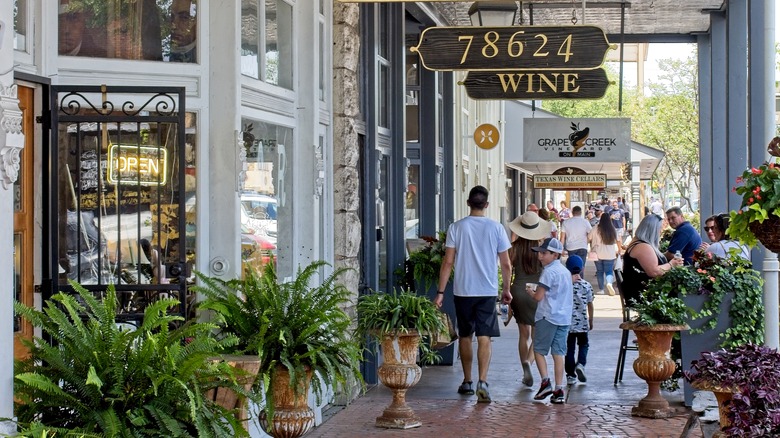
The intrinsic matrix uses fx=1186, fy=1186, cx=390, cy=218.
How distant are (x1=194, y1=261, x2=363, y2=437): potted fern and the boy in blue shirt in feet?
11.7

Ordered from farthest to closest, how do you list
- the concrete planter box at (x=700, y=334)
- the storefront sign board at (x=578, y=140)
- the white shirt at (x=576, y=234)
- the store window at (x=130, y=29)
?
the white shirt at (x=576, y=234) → the storefront sign board at (x=578, y=140) → the concrete planter box at (x=700, y=334) → the store window at (x=130, y=29)

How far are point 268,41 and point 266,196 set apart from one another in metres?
1.14

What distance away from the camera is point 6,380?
5082mm

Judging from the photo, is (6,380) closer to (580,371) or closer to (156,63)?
(156,63)

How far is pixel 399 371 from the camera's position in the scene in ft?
29.7

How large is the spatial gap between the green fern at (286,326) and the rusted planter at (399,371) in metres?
1.94

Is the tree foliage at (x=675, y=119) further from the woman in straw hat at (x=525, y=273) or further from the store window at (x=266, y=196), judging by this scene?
the store window at (x=266, y=196)

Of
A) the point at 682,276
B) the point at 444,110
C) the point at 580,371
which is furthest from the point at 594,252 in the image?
the point at 682,276

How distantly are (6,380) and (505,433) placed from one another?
474 cm

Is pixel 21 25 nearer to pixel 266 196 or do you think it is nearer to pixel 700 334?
pixel 266 196

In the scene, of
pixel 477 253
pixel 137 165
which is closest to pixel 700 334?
pixel 477 253

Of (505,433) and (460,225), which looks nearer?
(505,433)

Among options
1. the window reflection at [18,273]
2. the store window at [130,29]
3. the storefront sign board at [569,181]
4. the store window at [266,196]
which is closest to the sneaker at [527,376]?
the store window at [266,196]

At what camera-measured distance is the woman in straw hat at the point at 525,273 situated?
11328 mm
